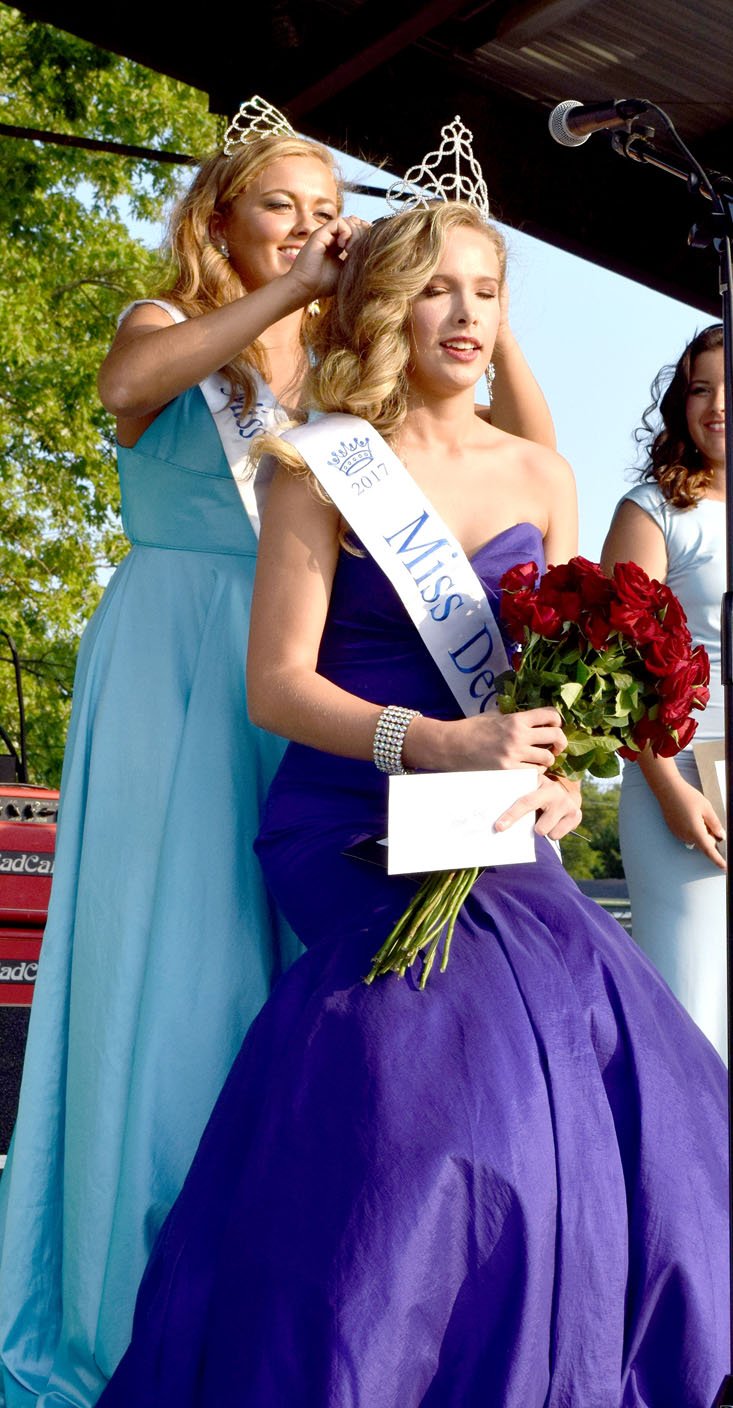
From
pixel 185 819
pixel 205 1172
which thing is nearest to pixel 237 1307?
pixel 205 1172

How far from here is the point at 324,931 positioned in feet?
6.15

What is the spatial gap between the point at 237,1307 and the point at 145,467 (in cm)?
130

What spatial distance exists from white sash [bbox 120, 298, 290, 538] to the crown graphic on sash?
0.87ft

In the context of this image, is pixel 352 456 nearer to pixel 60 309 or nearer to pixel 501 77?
pixel 501 77

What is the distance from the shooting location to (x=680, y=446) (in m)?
2.80

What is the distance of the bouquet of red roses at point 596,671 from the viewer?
1.72 meters

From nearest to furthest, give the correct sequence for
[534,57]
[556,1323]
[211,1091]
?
1. [556,1323]
2. [211,1091]
3. [534,57]

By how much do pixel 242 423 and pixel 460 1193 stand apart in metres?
1.25

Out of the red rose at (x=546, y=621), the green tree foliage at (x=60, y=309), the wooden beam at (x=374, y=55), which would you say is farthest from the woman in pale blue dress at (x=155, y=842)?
the green tree foliage at (x=60, y=309)

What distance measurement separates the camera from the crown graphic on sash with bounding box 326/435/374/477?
2.03 meters

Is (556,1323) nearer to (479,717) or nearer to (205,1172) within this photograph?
(205,1172)

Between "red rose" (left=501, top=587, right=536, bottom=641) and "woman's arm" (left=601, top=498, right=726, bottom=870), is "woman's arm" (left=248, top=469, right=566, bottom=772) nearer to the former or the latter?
"red rose" (left=501, top=587, right=536, bottom=641)

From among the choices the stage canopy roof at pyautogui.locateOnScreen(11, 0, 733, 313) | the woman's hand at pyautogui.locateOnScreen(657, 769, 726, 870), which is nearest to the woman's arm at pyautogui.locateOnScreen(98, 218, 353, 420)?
the woman's hand at pyautogui.locateOnScreen(657, 769, 726, 870)

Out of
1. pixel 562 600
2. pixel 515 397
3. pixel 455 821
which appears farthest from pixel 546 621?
pixel 515 397
